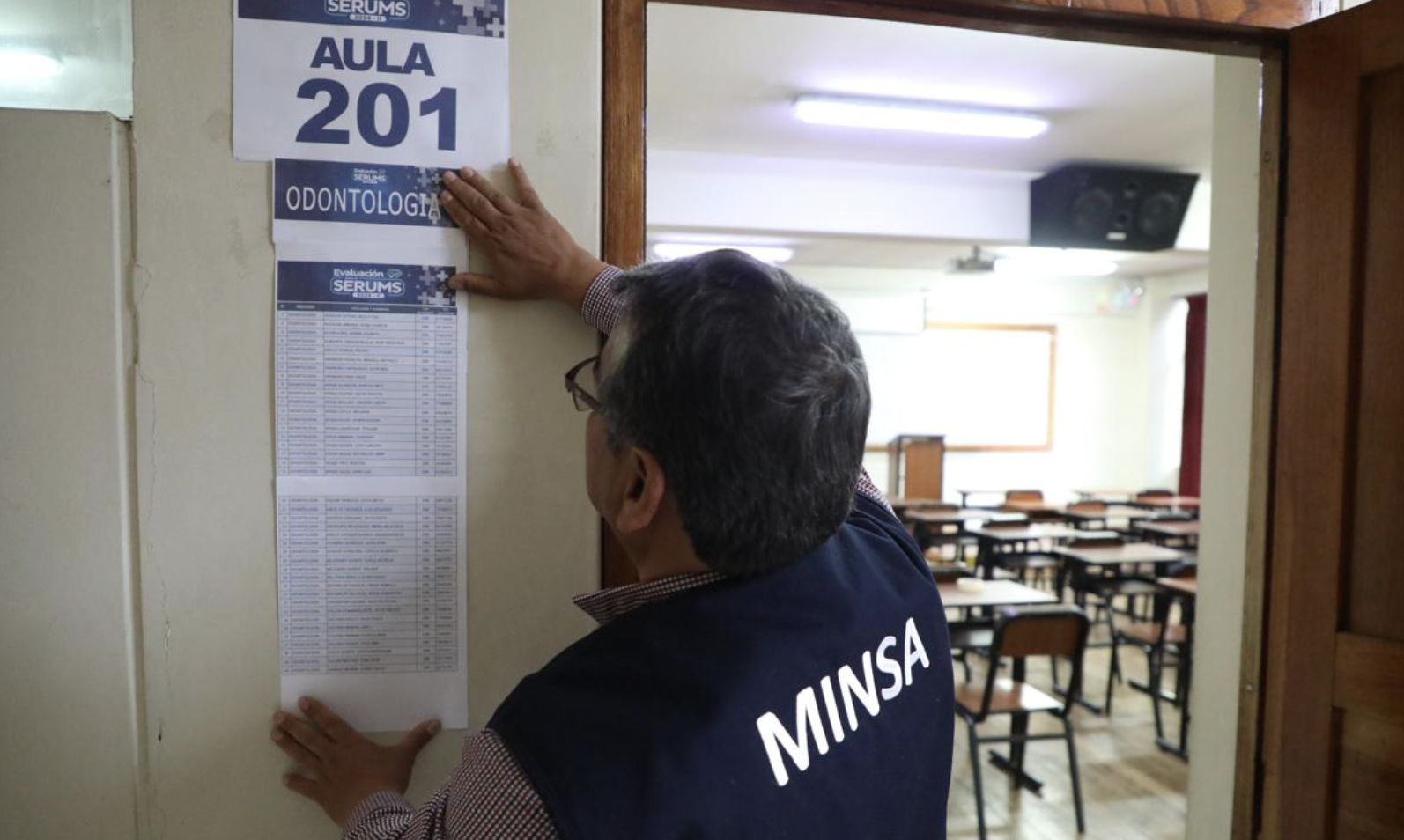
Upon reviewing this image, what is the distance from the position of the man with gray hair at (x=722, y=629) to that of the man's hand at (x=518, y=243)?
247 millimetres

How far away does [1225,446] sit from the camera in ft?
5.51

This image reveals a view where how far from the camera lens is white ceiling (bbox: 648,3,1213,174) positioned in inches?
132

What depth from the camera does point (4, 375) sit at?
3.54 feet

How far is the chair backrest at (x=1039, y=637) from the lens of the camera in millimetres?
3236

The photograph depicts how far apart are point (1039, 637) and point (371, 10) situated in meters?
3.24

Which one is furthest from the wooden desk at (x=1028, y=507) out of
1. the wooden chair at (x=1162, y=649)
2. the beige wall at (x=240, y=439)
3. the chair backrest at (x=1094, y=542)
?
the beige wall at (x=240, y=439)

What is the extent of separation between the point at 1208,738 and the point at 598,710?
1.57 m

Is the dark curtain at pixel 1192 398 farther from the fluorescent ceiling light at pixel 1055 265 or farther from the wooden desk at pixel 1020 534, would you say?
the wooden desk at pixel 1020 534

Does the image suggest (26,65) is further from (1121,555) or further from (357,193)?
(1121,555)

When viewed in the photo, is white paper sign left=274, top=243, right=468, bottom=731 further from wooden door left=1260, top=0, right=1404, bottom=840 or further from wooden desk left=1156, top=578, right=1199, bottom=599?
wooden desk left=1156, top=578, right=1199, bottom=599

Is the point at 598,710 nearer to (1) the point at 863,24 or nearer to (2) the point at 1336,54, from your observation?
(2) the point at 1336,54

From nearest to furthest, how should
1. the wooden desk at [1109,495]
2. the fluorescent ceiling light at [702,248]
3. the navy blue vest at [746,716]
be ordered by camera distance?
the navy blue vest at [746,716], the fluorescent ceiling light at [702,248], the wooden desk at [1109,495]

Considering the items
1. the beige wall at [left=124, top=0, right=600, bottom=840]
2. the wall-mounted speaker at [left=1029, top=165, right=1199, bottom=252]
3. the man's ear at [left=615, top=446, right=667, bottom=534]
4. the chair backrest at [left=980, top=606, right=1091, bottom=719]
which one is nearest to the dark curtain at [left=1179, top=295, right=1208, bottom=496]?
the wall-mounted speaker at [left=1029, top=165, right=1199, bottom=252]

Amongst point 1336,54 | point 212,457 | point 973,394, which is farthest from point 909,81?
point 973,394
